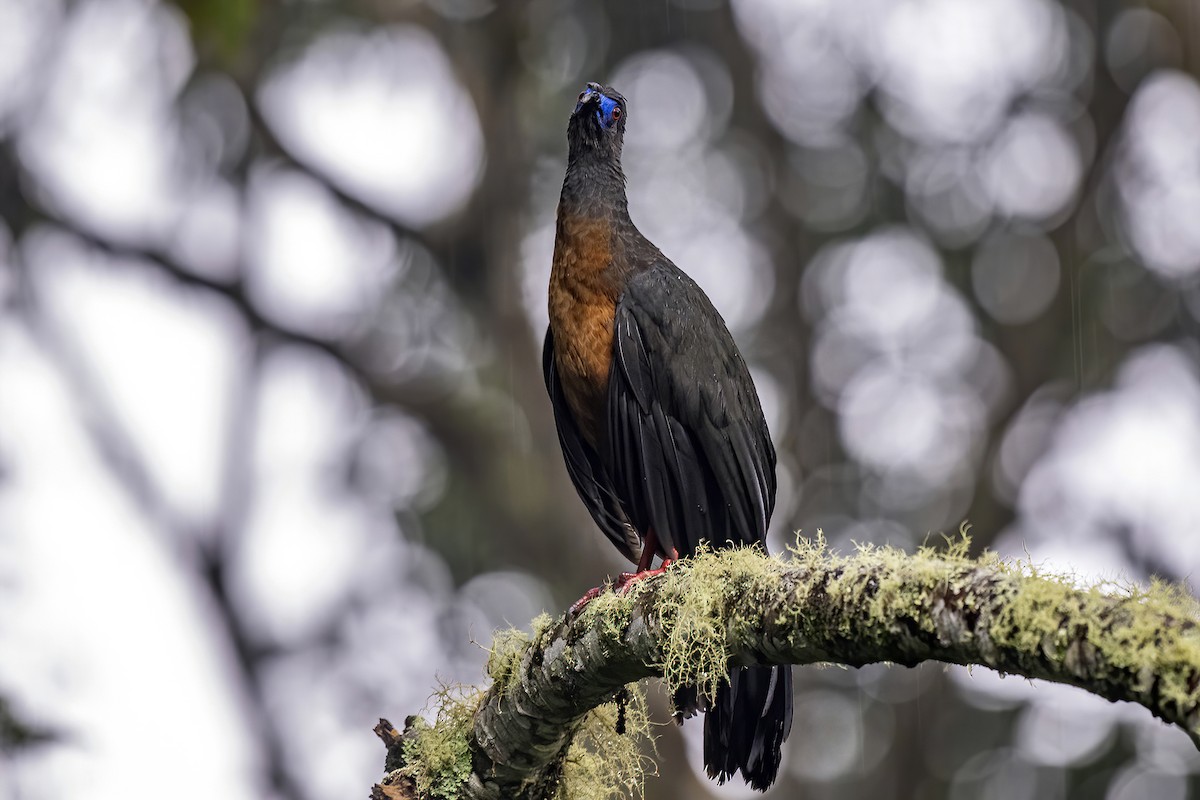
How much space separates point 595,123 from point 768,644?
2.77 meters

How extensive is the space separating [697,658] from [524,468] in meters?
6.54

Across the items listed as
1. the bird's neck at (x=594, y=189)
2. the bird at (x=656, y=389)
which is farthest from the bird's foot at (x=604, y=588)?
the bird's neck at (x=594, y=189)

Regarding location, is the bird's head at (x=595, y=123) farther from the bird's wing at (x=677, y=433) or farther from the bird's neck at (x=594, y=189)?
the bird's wing at (x=677, y=433)

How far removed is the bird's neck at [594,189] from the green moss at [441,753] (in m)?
A: 1.84

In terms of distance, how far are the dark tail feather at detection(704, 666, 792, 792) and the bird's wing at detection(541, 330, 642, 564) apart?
1.05 m

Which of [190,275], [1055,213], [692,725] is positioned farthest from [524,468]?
[1055,213]

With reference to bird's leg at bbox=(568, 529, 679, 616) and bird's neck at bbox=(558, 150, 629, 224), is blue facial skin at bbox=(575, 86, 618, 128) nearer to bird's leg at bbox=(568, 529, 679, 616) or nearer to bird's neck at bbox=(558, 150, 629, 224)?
bird's neck at bbox=(558, 150, 629, 224)

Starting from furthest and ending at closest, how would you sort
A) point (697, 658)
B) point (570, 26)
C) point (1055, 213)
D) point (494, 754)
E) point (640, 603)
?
1. point (570, 26)
2. point (1055, 213)
3. point (494, 754)
4. point (640, 603)
5. point (697, 658)

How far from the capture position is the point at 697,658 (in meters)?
2.77

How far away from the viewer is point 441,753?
11.4 ft

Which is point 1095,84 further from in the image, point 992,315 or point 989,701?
point 989,701

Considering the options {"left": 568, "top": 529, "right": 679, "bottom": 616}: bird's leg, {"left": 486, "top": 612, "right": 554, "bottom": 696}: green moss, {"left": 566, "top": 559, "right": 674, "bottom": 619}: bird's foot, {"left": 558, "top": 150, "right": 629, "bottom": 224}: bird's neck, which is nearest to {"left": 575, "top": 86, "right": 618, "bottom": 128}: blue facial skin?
{"left": 558, "top": 150, "right": 629, "bottom": 224}: bird's neck

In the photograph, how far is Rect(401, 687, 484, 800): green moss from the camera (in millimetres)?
3461

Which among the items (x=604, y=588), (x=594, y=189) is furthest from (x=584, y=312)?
(x=604, y=588)
